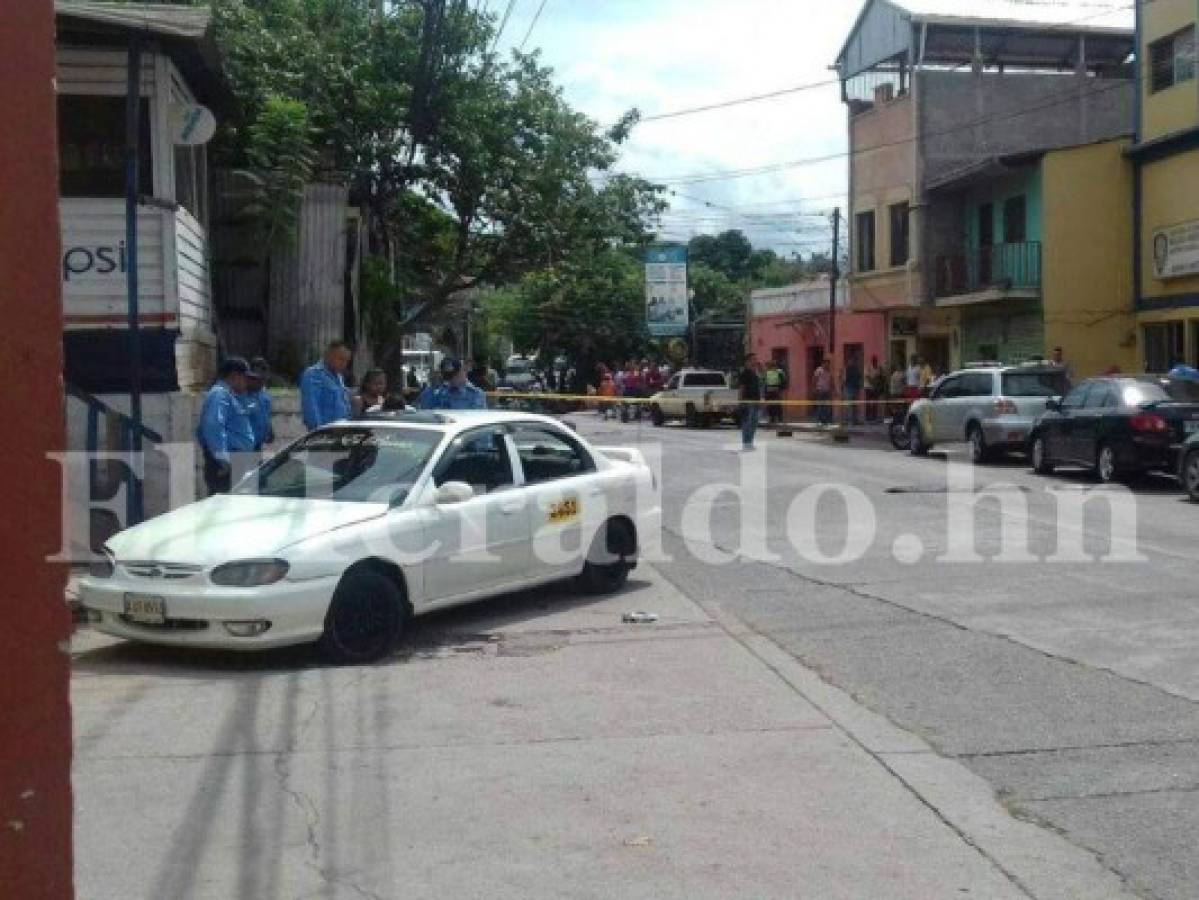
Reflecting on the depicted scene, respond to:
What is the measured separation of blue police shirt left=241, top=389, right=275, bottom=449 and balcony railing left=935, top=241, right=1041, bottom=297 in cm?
2249

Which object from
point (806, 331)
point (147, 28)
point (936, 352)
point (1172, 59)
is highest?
point (1172, 59)

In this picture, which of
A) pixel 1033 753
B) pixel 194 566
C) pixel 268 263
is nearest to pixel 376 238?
pixel 268 263

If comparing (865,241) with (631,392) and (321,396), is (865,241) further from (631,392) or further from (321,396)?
(321,396)

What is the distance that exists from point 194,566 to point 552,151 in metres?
19.4

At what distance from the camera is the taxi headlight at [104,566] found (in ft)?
27.8

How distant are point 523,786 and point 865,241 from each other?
1345 inches

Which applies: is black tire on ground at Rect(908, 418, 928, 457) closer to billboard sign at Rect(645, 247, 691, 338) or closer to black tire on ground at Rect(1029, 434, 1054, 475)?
black tire on ground at Rect(1029, 434, 1054, 475)

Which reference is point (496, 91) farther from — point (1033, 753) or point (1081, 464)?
point (1033, 753)

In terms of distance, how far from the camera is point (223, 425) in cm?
1141

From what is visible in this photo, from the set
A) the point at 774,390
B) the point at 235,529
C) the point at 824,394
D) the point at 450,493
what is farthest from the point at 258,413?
the point at 774,390

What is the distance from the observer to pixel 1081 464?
19.5m

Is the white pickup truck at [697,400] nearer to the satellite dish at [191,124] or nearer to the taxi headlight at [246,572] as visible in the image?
the satellite dish at [191,124]

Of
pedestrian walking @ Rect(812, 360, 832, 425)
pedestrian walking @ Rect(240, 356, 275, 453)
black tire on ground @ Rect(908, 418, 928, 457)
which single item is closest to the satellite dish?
pedestrian walking @ Rect(240, 356, 275, 453)

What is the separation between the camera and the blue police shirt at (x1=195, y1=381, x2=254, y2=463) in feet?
37.0
